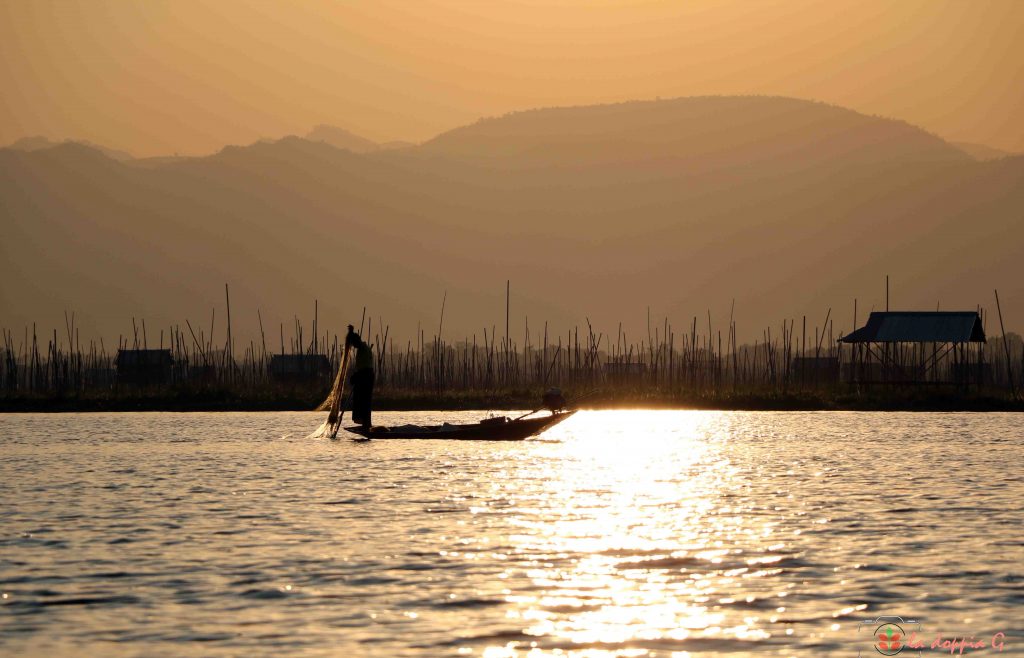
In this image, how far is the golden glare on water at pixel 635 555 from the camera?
13102 mm

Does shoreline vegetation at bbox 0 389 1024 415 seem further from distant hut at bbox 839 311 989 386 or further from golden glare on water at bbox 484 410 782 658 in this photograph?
golden glare on water at bbox 484 410 782 658

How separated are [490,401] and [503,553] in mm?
44946

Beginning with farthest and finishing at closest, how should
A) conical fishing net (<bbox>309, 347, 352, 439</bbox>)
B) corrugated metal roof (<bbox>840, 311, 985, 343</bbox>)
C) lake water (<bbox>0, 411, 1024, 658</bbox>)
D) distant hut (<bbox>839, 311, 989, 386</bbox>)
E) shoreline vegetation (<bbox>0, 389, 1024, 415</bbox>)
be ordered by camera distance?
corrugated metal roof (<bbox>840, 311, 985, 343</bbox>) → distant hut (<bbox>839, 311, 989, 386</bbox>) → shoreline vegetation (<bbox>0, 389, 1024, 415</bbox>) → conical fishing net (<bbox>309, 347, 352, 439</bbox>) → lake water (<bbox>0, 411, 1024, 658</bbox>)

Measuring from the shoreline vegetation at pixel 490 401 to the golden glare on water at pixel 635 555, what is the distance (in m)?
29.4

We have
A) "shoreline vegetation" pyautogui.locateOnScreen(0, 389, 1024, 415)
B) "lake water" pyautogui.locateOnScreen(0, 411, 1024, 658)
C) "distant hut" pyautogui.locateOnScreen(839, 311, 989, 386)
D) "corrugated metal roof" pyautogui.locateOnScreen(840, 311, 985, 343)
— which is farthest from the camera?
"corrugated metal roof" pyautogui.locateOnScreen(840, 311, 985, 343)

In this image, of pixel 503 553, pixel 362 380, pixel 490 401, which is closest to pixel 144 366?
pixel 490 401

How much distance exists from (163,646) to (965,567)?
8869 millimetres

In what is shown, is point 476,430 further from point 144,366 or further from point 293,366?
point 144,366

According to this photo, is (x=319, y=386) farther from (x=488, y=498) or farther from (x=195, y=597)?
(x=195, y=597)

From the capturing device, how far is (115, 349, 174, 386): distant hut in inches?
3319

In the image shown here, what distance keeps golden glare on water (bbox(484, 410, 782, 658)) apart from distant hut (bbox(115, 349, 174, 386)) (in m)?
55.0

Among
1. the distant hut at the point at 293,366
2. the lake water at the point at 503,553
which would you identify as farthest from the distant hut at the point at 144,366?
the lake water at the point at 503,553

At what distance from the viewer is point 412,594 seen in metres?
14.9

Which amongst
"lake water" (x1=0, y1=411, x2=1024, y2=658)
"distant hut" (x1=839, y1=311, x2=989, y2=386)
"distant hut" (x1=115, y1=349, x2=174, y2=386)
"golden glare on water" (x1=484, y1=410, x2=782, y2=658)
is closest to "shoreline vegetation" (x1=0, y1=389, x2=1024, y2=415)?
"distant hut" (x1=839, y1=311, x2=989, y2=386)
